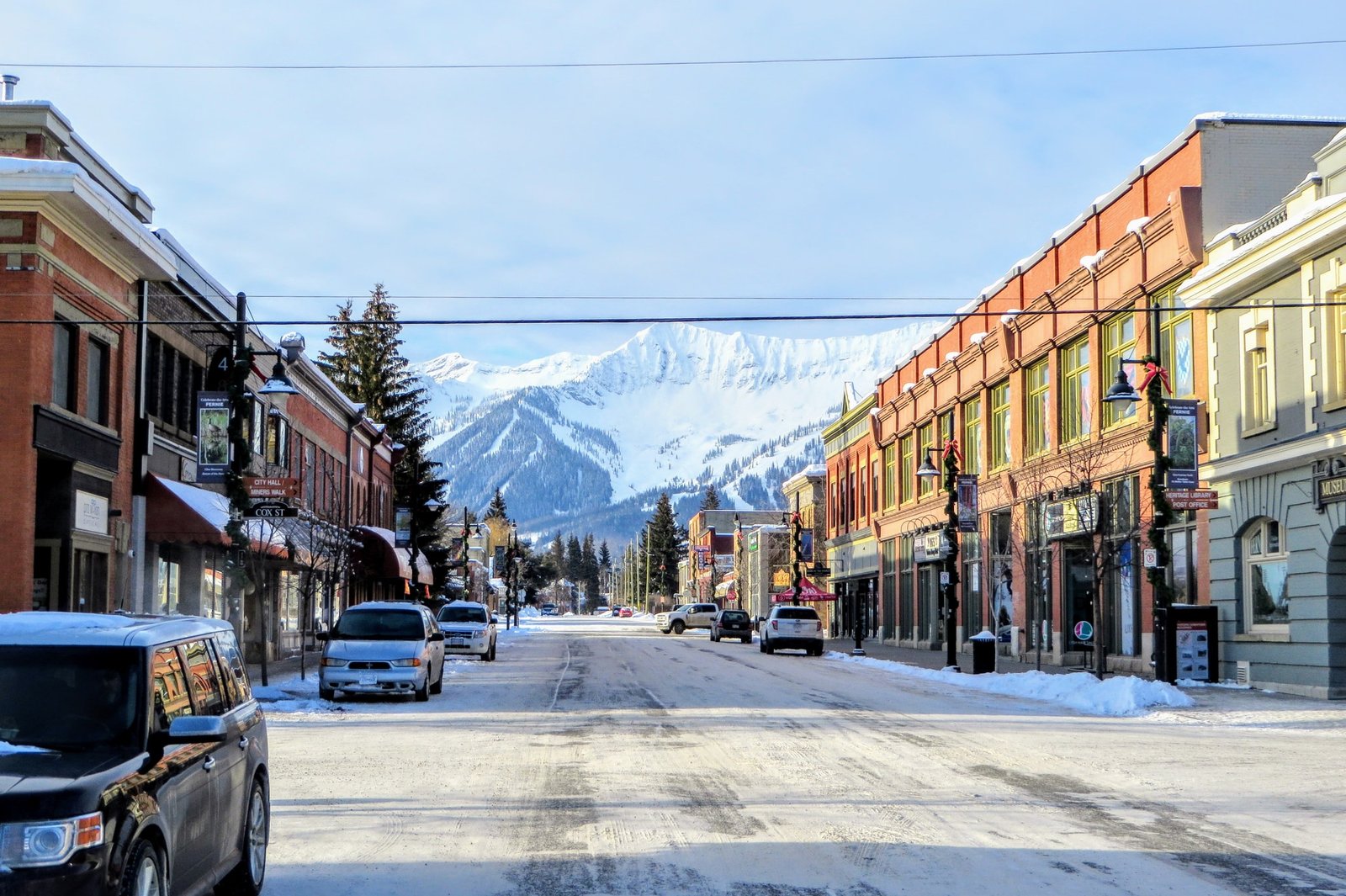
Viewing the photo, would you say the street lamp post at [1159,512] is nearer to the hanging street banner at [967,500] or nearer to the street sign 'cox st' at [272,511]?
the hanging street banner at [967,500]

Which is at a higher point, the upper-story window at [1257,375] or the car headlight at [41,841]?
the upper-story window at [1257,375]

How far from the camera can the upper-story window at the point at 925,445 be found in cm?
5206

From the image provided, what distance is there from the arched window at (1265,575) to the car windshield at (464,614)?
21.8 metres

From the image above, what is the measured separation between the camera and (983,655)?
31.0 meters

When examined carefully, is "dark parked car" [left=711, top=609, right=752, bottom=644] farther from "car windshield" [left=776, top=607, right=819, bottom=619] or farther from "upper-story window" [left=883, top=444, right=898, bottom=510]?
"car windshield" [left=776, top=607, right=819, bottom=619]

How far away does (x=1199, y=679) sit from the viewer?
26.1 m

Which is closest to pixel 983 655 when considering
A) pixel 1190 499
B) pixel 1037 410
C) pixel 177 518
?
pixel 1190 499

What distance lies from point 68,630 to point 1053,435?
3356 cm

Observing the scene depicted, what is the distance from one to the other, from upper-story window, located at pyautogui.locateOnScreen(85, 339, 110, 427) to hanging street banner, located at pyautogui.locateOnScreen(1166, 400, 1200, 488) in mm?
18684

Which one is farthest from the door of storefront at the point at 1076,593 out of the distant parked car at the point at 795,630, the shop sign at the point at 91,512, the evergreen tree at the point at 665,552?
the evergreen tree at the point at 665,552

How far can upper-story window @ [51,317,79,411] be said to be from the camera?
2186 cm

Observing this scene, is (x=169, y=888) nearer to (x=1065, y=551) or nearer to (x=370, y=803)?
(x=370, y=803)

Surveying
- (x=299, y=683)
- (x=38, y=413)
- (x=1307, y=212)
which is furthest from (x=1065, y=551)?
(x=38, y=413)

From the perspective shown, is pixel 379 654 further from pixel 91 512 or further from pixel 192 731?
pixel 192 731
